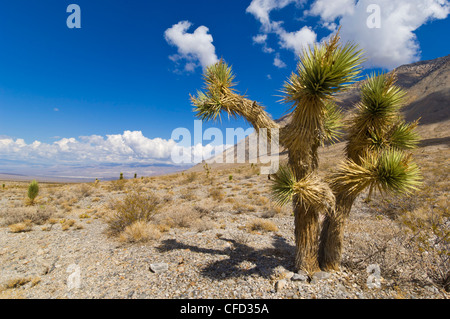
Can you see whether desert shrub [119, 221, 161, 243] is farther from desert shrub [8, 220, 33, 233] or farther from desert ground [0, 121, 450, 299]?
desert shrub [8, 220, 33, 233]

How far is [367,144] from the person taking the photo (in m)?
4.28

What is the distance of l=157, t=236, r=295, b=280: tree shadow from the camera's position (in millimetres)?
4750

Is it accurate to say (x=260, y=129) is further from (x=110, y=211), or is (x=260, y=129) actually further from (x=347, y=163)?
(x=110, y=211)

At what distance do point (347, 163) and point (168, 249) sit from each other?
209 inches

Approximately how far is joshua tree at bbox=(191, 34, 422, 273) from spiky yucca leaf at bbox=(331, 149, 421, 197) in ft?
0.18

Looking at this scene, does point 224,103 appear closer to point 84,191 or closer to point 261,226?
point 261,226

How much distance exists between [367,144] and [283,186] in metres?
2.05

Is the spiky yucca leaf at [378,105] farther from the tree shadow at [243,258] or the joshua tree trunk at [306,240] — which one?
the tree shadow at [243,258]

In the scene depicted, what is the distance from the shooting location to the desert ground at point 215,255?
4.15 m

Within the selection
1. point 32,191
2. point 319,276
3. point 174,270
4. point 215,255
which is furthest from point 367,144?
point 32,191

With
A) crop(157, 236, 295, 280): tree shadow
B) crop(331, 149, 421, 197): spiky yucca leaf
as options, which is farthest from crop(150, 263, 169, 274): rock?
crop(331, 149, 421, 197): spiky yucca leaf

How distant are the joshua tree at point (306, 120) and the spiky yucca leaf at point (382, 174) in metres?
0.06

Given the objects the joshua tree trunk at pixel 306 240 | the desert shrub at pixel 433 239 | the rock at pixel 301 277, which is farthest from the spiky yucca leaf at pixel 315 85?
the desert shrub at pixel 433 239
